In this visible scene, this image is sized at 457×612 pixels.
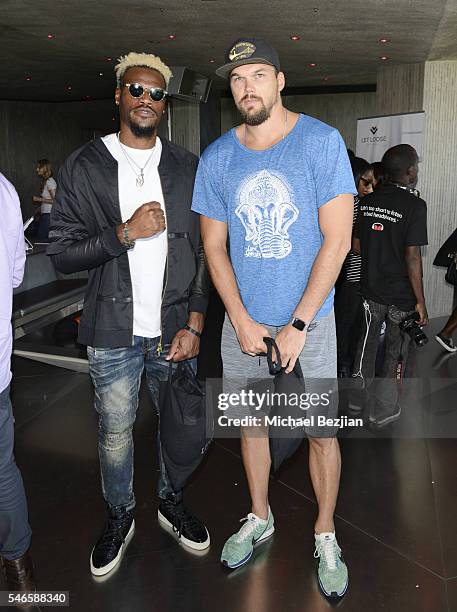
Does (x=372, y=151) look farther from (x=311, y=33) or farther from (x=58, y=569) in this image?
(x=58, y=569)

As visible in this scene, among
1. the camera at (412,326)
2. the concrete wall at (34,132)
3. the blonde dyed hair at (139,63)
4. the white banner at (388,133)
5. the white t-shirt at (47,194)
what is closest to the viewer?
the blonde dyed hair at (139,63)

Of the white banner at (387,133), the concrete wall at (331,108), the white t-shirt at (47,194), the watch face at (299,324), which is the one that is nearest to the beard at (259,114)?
the watch face at (299,324)

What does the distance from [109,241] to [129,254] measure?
0.16m

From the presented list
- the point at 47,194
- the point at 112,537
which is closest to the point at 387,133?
the point at 47,194

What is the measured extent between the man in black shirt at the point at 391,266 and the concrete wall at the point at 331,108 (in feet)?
34.4

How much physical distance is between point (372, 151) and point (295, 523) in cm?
580

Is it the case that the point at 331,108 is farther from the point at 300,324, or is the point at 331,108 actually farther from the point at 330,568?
the point at 330,568

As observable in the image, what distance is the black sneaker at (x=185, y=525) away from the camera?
231cm

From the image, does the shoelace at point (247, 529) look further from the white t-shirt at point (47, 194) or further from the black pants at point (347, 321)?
the white t-shirt at point (47, 194)

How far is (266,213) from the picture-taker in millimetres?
1876

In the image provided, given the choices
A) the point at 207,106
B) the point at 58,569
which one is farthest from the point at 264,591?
the point at 207,106

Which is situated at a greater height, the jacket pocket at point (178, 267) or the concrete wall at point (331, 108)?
the concrete wall at point (331, 108)

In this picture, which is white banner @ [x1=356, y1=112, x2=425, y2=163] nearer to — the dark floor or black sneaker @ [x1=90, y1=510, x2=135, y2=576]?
the dark floor

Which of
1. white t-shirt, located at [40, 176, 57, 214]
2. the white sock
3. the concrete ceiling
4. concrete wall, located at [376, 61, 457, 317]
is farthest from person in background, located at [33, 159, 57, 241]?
the white sock
